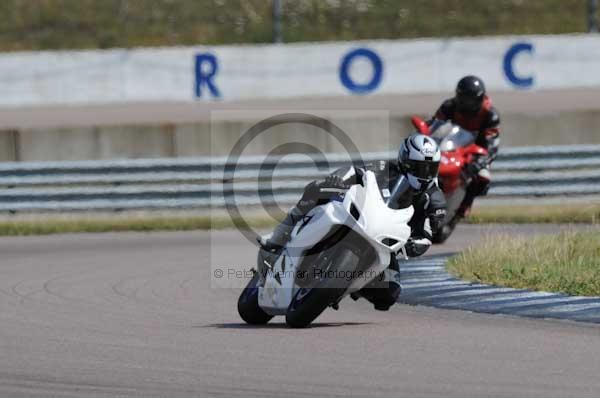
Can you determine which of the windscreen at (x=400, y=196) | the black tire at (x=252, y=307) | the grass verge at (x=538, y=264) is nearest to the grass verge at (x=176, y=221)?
the grass verge at (x=538, y=264)

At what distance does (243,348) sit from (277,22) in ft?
50.2

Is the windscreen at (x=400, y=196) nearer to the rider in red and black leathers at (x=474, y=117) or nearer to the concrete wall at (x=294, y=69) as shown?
the rider in red and black leathers at (x=474, y=117)

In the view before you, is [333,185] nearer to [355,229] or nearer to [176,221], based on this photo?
[355,229]

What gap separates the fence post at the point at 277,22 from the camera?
902 inches

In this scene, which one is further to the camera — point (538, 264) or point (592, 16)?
point (592, 16)

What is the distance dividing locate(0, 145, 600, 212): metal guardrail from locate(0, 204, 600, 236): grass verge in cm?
17

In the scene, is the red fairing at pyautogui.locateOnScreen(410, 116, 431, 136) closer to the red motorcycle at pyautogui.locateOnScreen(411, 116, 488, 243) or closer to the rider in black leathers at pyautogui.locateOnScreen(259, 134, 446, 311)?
the red motorcycle at pyautogui.locateOnScreen(411, 116, 488, 243)

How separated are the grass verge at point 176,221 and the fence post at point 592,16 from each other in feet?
20.3

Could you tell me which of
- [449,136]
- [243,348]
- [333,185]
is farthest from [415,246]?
[449,136]

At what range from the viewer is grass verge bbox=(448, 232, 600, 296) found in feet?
34.2

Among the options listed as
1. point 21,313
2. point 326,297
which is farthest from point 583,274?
point 21,313

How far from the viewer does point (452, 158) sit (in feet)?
48.2

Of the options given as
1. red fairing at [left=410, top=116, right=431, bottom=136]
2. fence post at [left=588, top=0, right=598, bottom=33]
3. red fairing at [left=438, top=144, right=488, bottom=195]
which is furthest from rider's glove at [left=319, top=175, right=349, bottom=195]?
fence post at [left=588, top=0, right=598, bottom=33]

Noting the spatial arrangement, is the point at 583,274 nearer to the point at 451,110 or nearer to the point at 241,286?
the point at 241,286
